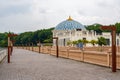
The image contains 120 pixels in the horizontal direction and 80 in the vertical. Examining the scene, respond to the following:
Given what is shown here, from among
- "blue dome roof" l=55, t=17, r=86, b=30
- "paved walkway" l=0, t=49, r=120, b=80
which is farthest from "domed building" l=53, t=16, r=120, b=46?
"paved walkway" l=0, t=49, r=120, b=80

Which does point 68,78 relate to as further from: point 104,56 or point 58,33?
point 58,33

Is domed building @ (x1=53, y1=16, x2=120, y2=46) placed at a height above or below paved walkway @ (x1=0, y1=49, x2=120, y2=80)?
above

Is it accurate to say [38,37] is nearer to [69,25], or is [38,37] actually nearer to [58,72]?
[69,25]

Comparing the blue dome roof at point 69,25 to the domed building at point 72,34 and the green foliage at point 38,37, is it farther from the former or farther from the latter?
the green foliage at point 38,37

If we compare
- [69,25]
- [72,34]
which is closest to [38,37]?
[69,25]

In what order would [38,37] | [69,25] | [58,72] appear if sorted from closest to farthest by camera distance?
[58,72]
[69,25]
[38,37]

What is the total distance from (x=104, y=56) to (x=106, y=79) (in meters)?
6.73

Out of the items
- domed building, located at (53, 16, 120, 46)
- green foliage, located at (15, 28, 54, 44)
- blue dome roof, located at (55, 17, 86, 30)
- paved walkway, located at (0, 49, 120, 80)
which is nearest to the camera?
paved walkway, located at (0, 49, 120, 80)

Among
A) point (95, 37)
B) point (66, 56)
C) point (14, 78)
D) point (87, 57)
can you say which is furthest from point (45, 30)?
point (14, 78)

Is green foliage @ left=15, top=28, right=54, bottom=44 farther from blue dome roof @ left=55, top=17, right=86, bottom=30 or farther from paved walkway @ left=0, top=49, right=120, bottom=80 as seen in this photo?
paved walkway @ left=0, top=49, right=120, bottom=80

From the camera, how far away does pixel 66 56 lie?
3097 cm

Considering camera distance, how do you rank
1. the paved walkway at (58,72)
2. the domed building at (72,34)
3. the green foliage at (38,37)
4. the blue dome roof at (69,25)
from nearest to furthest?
the paved walkway at (58,72) → the domed building at (72,34) → the blue dome roof at (69,25) → the green foliage at (38,37)

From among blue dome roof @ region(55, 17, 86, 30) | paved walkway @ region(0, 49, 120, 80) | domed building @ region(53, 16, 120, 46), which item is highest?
blue dome roof @ region(55, 17, 86, 30)

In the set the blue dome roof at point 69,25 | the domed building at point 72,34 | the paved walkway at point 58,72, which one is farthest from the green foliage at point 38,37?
the paved walkway at point 58,72
